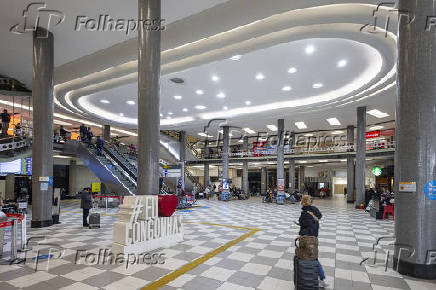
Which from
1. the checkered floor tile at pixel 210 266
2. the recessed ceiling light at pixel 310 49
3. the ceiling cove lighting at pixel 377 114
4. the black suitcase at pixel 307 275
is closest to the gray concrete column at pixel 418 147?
the checkered floor tile at pixel 210 266

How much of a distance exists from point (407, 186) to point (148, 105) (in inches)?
239

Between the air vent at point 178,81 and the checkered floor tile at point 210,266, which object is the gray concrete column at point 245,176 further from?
the checkered floor tile at point 210,266

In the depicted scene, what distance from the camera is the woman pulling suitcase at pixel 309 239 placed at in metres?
3.90

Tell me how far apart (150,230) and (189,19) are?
6995 mm

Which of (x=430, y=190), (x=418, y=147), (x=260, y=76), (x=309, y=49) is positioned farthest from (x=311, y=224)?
(x=260, y=76)

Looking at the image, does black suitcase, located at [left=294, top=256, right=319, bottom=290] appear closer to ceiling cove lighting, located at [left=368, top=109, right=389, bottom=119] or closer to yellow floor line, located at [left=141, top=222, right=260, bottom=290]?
yellow floor line, located at [left=141, top=222, right=260, bottom=290]

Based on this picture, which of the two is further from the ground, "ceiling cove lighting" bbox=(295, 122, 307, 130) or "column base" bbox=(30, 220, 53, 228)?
"ceiling cove lighting" bbox=(295, 122, 307, 130)

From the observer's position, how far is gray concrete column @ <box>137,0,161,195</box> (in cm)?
676

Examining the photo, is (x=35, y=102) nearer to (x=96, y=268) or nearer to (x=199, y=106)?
(x=96, y=268)

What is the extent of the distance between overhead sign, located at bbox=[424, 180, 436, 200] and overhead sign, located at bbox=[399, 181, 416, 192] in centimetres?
19

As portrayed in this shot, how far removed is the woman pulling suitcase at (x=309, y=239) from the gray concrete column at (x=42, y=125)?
9.10 metres

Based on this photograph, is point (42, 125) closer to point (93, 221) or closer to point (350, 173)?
point (93, 221)

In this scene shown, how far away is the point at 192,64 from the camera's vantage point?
37.7ft

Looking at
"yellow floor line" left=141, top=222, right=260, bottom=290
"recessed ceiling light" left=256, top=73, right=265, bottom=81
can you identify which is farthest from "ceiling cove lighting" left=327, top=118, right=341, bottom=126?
"yellow floor line" left=141, top=222, right=260, bottom=290
